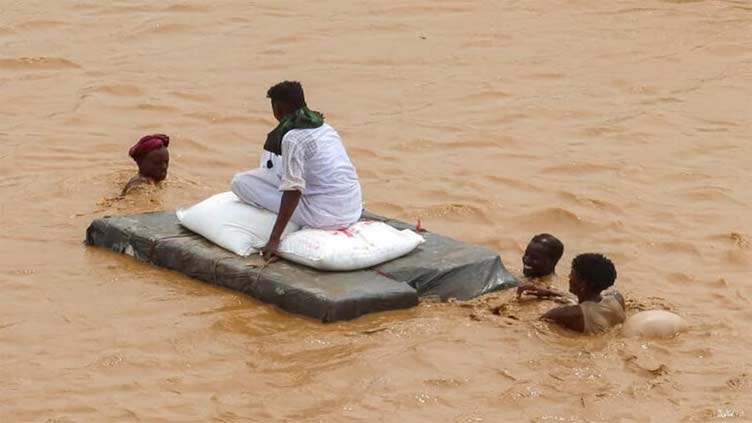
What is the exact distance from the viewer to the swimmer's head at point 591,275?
8.47 meters

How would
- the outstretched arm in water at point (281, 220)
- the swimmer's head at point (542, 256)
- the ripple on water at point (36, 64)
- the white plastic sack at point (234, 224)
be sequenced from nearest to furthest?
the outstretched arm in water at point (281, 220)
the white plastic sack at point (234, 224)
the swimmer's head at point (542, 256)
the ripple on water at point (36, 64)

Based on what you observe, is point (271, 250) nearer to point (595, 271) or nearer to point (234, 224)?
point (234, 224)

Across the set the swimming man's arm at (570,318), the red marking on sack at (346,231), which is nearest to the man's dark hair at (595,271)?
the swimming man's arm at (570,318)

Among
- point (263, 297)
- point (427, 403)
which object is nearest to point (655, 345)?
point (427, 403)

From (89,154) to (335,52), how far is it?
3.46 m

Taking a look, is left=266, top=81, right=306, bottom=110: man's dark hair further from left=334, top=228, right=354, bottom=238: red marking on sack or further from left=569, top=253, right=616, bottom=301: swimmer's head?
left=569, top=253, right=616, bottom=301: swimmer's head

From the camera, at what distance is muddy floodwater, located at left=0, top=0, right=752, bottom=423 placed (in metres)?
7.58

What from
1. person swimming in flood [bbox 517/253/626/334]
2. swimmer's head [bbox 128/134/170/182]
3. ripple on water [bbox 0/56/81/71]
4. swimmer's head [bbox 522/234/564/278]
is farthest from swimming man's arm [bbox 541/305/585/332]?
ripple on water [bbox 0/56/81/71]

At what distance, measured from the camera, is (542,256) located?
916cm

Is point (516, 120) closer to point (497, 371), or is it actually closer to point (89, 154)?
point (89, 154)

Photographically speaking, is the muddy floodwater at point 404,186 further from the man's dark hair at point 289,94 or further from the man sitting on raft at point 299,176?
the man's dark hair at point 289,94

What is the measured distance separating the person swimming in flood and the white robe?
117 centimetres

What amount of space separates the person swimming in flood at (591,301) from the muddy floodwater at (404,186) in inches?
3.6

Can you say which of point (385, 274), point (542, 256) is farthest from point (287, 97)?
point (542, 256)
